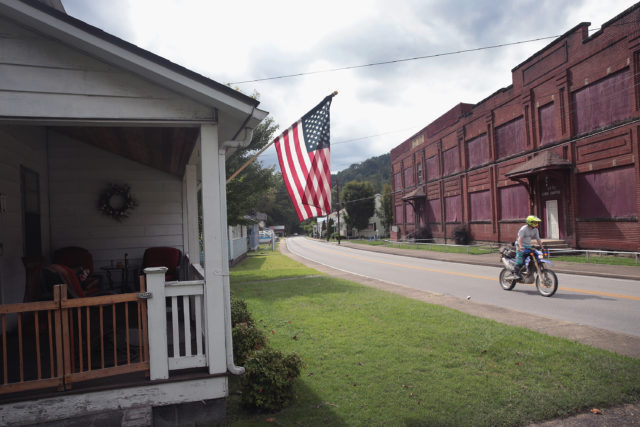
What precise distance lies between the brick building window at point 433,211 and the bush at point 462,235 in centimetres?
430

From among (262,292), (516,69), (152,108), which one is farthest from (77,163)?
(516,69)

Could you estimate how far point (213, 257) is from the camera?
4.31 meters

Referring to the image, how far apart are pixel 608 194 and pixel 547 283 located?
10177 mm

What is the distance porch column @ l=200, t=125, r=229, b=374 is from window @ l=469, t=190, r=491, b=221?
2501cm

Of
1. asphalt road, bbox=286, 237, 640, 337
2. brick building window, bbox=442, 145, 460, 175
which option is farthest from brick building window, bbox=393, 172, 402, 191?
asphalt road, bbox=286, 237, 640, 337

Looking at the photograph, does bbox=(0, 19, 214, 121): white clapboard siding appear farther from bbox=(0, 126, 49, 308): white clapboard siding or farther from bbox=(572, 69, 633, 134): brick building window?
bbox=(572, 69, 633, 134): brick building window

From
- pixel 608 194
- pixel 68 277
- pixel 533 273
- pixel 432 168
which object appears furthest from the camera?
pixel 432 168

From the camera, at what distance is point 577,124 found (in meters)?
18.5

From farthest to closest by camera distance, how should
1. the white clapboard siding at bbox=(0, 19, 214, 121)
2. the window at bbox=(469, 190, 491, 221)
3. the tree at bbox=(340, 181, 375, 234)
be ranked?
the tree at bbox=(340, 181, 375, 234), the window at bbox=(469, 190, 491, 221), the white clapboard siding at bbox=(0, 19, 214, 121)

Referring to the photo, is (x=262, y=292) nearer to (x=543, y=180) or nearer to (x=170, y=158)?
(x=170, y=158)

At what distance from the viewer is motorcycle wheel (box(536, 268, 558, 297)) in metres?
9.50

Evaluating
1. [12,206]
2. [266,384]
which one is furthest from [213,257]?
[12,206]

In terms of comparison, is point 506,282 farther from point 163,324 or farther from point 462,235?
point 462,235

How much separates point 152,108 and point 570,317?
766 centimetres
